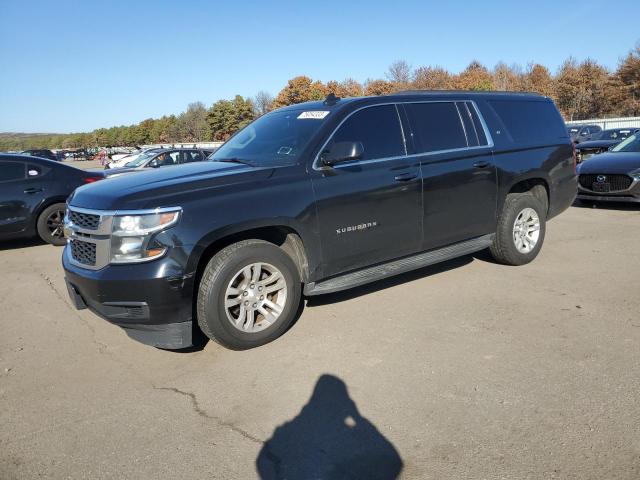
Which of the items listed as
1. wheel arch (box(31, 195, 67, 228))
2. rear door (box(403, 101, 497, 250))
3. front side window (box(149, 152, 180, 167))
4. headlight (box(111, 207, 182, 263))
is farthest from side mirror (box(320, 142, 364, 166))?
front side window (box(149, 152, 180, 167))

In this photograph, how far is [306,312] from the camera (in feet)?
15.7

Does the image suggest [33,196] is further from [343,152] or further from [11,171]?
[343,152]

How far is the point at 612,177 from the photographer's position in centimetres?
965

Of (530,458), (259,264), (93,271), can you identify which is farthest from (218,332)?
(530,458)

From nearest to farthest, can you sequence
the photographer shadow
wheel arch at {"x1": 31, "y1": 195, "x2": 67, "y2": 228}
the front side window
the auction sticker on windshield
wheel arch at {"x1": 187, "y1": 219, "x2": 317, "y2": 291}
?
the photographer shadow, wheel arch at {"x1": 187, "y1": 219, "x2": 317, "y2": 291}, the auction sticker on windshield, wheel arch at {"x1": 31, "y1": 195, "x2": 67, "y2": 228}, the front side window

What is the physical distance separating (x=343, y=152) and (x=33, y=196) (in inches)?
254

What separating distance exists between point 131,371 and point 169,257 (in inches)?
37.7

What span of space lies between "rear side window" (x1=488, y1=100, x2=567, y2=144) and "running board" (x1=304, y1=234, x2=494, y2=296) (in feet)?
4.23

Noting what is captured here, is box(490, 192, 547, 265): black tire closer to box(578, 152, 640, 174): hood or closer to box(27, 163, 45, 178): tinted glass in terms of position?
box(578, 152, 640, 174): hood

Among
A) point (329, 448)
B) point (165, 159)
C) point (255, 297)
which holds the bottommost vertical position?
point (329, 448)

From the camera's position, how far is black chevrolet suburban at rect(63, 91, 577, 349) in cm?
354

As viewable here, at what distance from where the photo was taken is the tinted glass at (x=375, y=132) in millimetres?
4480

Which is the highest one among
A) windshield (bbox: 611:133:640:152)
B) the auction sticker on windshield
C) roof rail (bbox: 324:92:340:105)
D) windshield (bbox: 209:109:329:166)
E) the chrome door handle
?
roof rail (bbox: 324:92:340:105)

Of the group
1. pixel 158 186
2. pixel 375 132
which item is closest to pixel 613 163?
pixel 375 132
